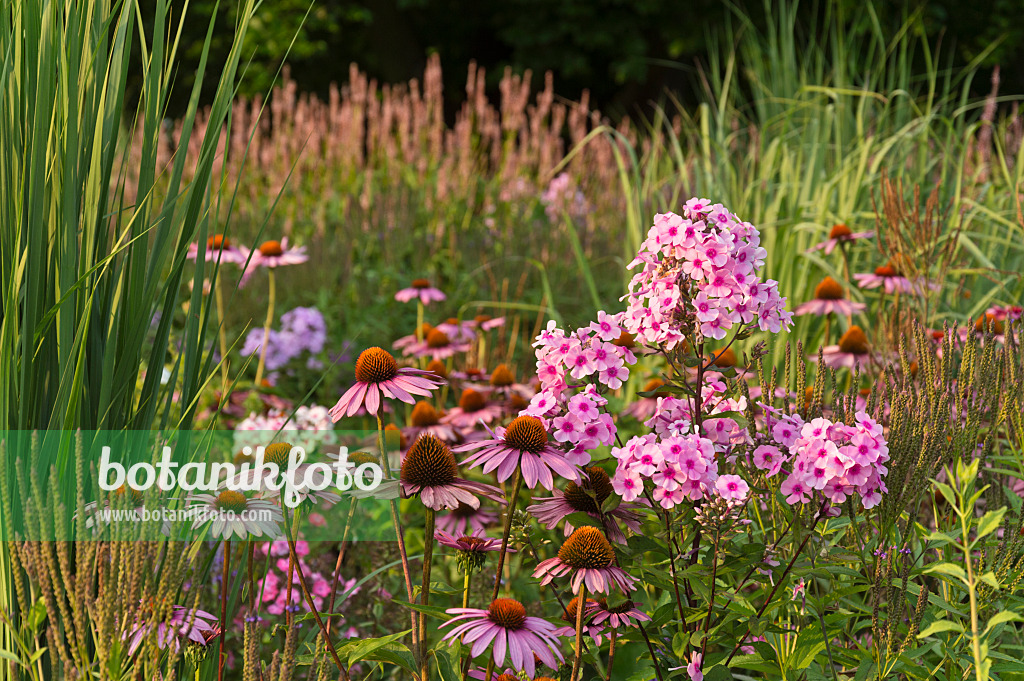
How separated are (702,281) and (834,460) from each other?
0.39 m

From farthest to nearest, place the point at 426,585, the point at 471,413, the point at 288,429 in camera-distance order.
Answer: the point at 471,413 → the point at 288,429 → the point at 426,585

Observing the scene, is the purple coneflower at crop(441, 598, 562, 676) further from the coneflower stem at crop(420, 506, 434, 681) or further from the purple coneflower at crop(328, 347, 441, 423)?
Result: the purple coneflower at crop(328, 347, 441, 423)

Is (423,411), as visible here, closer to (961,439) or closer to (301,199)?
(961,439)

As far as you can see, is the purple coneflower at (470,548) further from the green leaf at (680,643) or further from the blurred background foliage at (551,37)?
the blurred background foliage at (551,37)

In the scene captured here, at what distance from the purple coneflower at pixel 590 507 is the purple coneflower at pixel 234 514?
47cm

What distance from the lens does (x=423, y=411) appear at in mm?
2551

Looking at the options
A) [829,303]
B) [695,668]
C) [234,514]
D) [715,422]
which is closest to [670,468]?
[715,422]

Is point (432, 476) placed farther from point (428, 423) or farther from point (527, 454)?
point (428, 423)

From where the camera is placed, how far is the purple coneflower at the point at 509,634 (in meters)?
1.26

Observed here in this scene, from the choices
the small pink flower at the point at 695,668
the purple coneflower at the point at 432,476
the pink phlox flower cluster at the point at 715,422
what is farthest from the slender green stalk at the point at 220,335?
the small pink flower at the point at 695,668

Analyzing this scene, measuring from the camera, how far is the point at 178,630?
1.29 meters

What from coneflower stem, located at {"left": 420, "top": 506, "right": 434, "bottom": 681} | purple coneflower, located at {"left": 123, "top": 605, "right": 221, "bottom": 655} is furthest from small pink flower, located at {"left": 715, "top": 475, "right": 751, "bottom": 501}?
purple coneflower, located at {"left": 123, "top": 605, "right": 221, "bottom": 655}

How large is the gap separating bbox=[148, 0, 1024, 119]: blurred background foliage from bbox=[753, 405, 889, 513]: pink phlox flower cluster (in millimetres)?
9726

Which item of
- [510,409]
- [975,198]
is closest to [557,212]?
[975,198]
